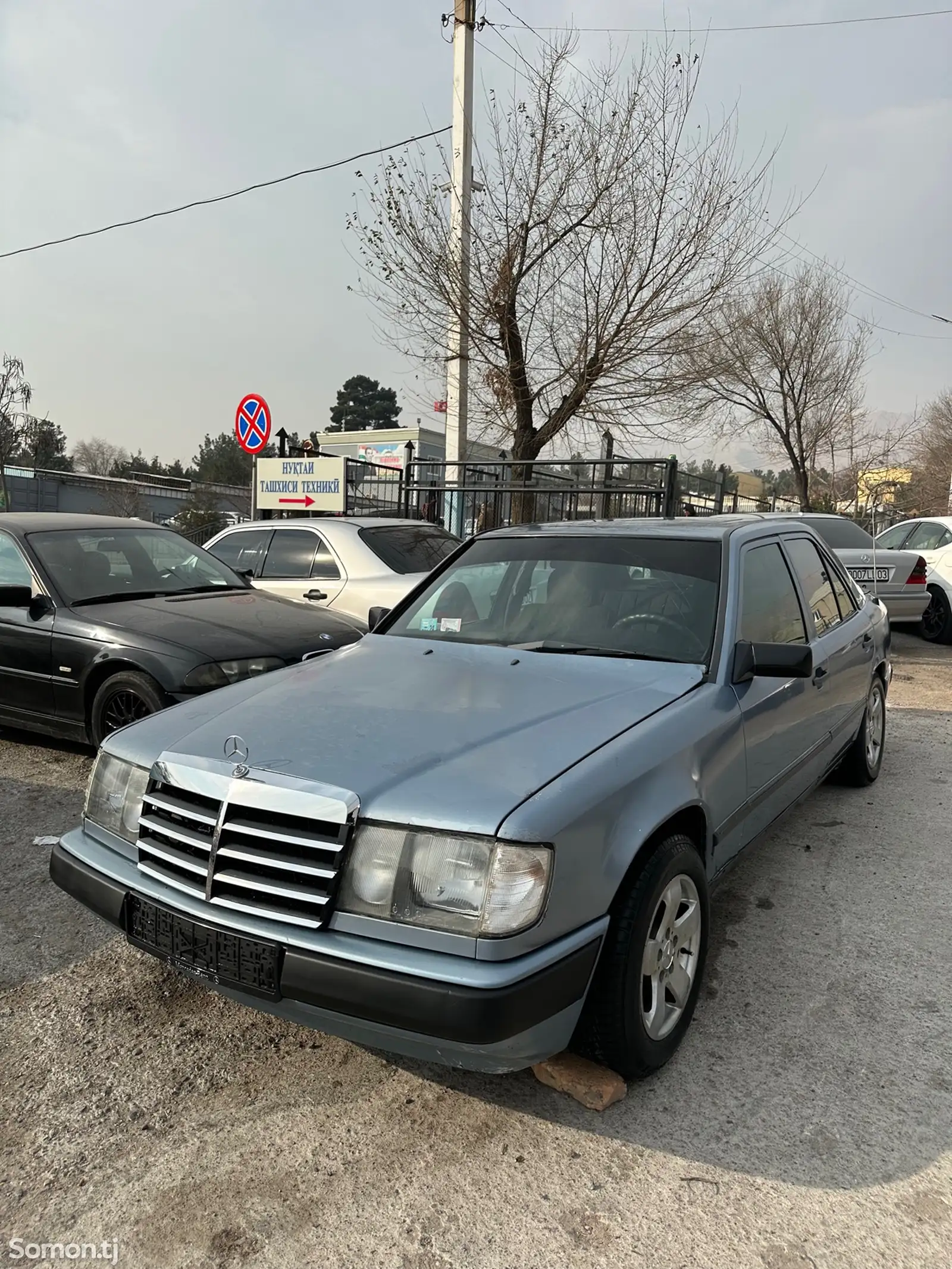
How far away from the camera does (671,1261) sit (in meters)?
1.82

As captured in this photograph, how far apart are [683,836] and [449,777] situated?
0.78 meters

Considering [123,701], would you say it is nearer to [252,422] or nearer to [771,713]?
[771,713]

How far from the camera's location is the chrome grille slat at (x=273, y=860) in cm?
208

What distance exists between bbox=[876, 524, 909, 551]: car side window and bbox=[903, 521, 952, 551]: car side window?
0.35ft

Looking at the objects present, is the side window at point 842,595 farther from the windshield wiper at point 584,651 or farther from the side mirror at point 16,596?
the side mirror at point 16,596

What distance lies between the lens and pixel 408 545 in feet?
22.9

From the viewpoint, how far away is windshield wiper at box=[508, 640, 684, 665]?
3016 millimetres

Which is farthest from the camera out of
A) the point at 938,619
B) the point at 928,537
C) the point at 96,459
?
the point at 96,459

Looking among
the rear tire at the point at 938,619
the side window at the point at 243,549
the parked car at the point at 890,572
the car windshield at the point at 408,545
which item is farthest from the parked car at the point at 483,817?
the rear tire at the point at 938,619

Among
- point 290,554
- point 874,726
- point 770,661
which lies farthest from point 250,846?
point 290,554

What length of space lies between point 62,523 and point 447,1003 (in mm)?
5144

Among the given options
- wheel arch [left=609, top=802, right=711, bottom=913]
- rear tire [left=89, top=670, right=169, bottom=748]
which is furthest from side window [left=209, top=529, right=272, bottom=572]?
wheel arch [left=609, top=802, right=711, bottom=913]

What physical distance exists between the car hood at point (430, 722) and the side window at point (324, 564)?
11.4ft

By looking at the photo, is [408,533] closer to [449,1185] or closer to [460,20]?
[449,1185]
